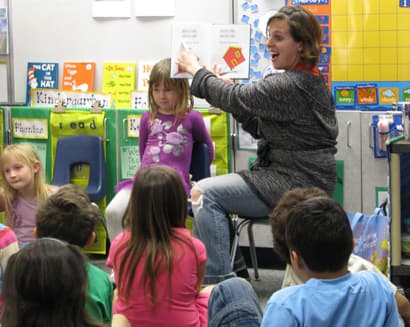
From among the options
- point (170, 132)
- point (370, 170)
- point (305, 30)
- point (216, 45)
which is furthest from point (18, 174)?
point (370, 170)

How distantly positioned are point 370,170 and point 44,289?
298 cm

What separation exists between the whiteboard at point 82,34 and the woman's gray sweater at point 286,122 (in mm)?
1628

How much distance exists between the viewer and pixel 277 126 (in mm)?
3582

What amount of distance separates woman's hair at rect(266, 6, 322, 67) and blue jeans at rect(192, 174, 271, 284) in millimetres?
625

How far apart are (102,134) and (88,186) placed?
0.34m

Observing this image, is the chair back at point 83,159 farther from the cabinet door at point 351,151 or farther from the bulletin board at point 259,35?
the cabinet door at point 351,151

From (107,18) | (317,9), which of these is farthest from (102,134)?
(317,9)

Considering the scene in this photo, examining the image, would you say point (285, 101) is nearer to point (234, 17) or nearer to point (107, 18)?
point (234, 17)

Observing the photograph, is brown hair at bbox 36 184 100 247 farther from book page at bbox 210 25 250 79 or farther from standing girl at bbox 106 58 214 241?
standing girl at bbox 106 58 214 241

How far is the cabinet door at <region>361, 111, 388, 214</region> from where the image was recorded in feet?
14.8

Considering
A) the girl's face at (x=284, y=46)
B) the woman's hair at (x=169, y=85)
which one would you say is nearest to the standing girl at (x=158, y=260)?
the girl's face at (x=284, y=46)

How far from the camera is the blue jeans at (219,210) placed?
11.8 ft

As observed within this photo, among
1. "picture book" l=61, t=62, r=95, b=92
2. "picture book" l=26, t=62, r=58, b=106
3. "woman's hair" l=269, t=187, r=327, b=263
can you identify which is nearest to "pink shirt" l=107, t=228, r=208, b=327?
"woman's hair" l=269, t=187, r=327, b=263

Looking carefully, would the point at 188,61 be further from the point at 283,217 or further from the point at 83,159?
the point at 83,159
